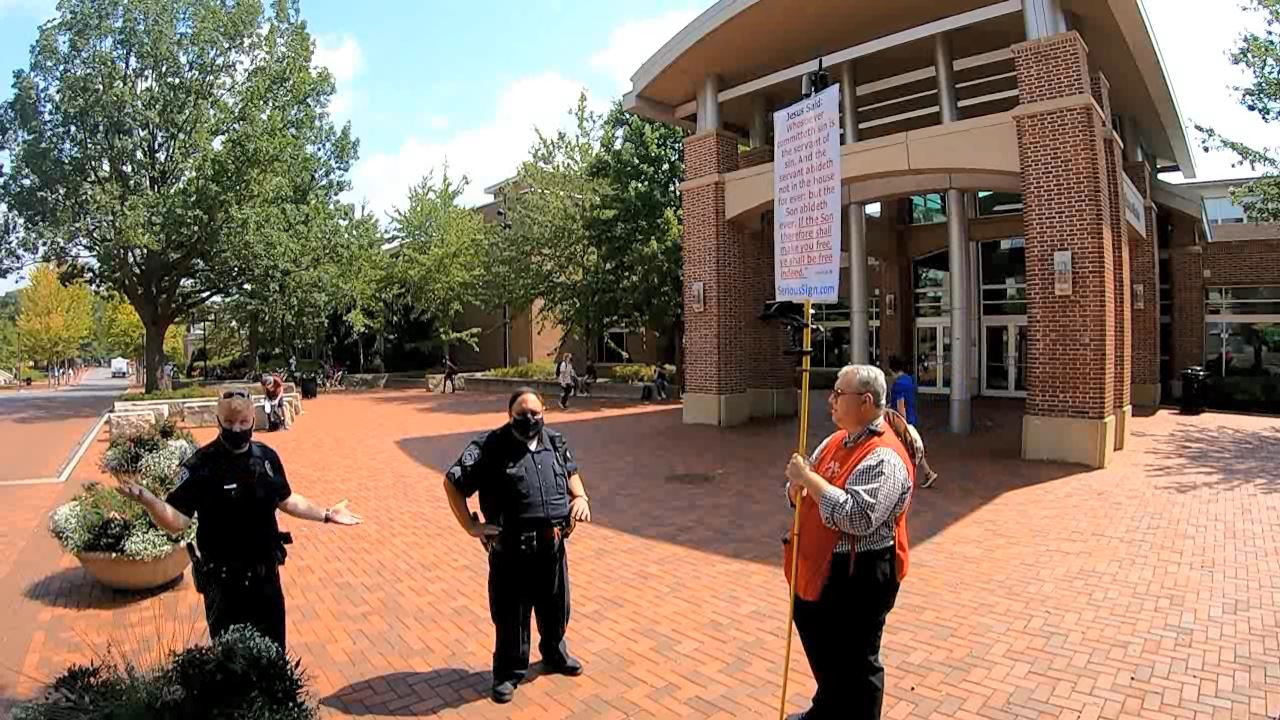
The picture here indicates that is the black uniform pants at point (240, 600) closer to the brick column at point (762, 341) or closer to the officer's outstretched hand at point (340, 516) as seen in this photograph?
the officer's outstretched hand at point (340, 516)

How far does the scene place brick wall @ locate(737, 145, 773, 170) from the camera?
1563cm

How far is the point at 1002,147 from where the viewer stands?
1127 cm

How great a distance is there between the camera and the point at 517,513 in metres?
3.92

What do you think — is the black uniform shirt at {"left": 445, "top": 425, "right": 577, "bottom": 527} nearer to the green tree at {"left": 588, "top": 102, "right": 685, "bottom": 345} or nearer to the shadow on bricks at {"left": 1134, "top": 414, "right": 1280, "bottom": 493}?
the shadow on bricks at {"left": 1134, "top": 414, "right": 1280, "bottom": 493}

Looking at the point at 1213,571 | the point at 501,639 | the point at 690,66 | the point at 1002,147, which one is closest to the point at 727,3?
the point at 690,66

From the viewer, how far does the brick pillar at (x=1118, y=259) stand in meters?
11.7

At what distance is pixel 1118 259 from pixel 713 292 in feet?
22.0

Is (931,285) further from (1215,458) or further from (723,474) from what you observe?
(723,474)

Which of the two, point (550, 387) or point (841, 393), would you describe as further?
point (550, 387)

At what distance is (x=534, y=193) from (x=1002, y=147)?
16.7m

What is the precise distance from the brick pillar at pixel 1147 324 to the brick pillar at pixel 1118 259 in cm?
637

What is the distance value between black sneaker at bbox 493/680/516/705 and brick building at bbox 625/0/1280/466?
9135mm

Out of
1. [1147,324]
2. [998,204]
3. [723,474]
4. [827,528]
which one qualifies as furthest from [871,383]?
[998,204]

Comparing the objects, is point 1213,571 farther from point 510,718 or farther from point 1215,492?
point 510,718
